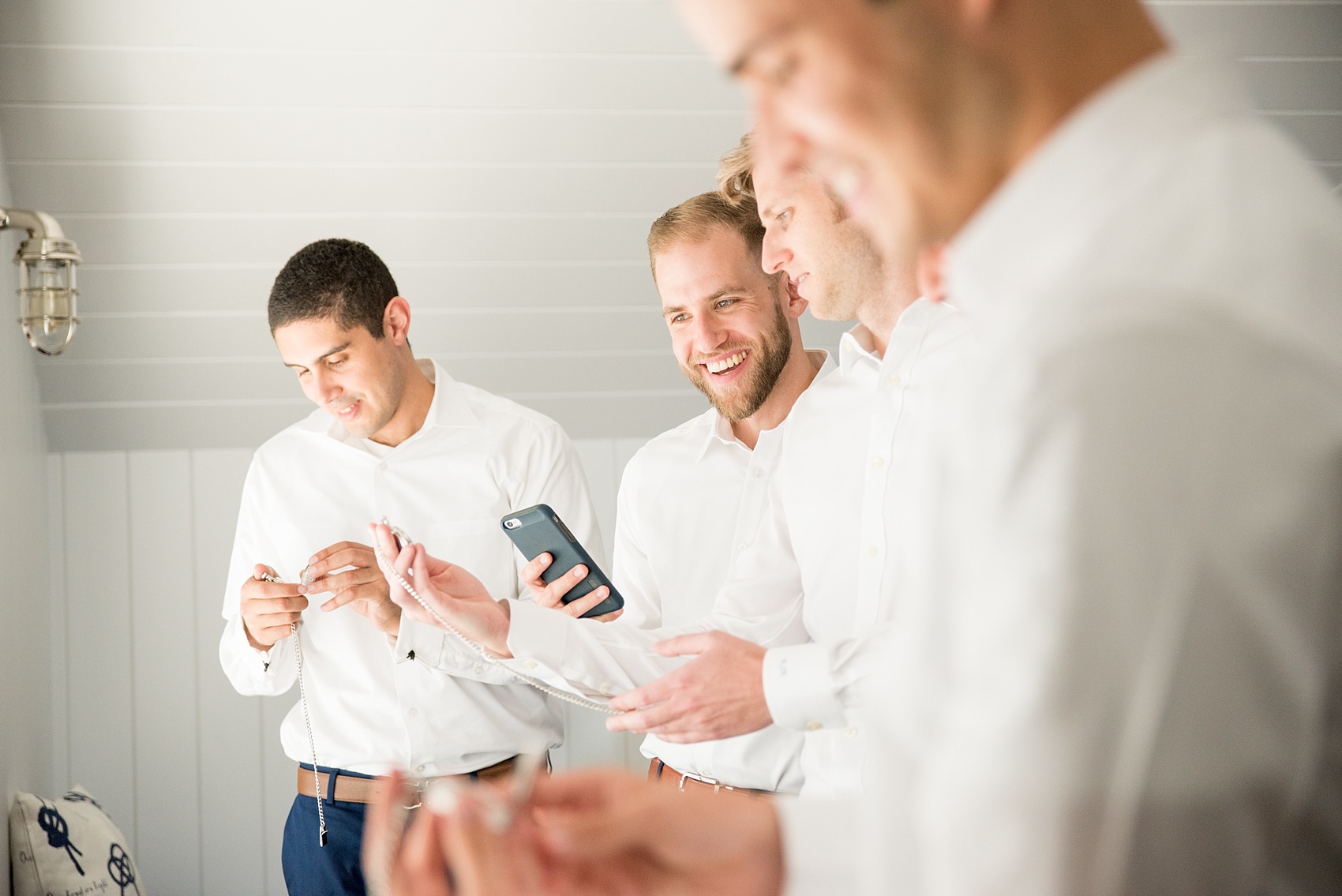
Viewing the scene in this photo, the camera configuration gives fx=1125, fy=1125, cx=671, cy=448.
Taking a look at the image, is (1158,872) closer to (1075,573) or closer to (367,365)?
(1075,573)

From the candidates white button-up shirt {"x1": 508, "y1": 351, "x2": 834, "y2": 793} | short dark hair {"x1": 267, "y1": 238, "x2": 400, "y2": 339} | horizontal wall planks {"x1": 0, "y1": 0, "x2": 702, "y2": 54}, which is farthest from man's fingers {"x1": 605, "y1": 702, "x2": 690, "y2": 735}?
horizontal wall planks {"x1": 0, "y1": 0, "x2": 702, "y2": 54}

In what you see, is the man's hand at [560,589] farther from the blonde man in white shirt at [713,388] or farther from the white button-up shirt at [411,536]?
the white button-up shirt at [411,536]

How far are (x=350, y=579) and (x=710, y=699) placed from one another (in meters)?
1.05

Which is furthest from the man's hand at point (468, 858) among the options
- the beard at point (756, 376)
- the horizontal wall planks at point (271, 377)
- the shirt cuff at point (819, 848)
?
the horizontal wall planks at point (271, 377)

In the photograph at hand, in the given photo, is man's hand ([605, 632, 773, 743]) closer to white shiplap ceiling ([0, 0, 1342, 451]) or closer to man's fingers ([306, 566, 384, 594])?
man's fingers ([306, 566, 384, 594])

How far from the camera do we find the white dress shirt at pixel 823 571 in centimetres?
139

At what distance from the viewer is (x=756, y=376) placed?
224 cm

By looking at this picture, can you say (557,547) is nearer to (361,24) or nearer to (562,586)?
(562,586)

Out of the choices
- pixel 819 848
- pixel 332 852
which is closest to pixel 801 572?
pixel 819 848

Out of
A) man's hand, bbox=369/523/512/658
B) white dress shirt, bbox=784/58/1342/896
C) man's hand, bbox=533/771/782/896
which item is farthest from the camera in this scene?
man's hand, bbox=369/523/512/658

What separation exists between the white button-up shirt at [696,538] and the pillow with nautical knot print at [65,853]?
1458mm

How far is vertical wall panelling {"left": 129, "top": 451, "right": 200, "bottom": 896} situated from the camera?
3.44m

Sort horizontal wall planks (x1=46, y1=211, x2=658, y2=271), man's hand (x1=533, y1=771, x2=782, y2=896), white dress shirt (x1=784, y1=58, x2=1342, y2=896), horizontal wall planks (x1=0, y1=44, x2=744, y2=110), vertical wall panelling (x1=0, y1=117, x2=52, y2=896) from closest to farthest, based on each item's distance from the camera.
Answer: white dress shirt (x1=784, y1=58, x2=1342, y2=896), man's hand (x1=533, y1=771, x2=782, y2=896), horizontal wall planks (x1=0, y1=44, x2=744, y2=110), vertical wall panelling (x1=0, y1=117, x2=52, y2=896), horizontal wall planks (x1=46, y1=211, x2=658, y2=271)

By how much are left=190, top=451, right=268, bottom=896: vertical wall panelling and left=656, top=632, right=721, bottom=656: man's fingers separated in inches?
94.4
